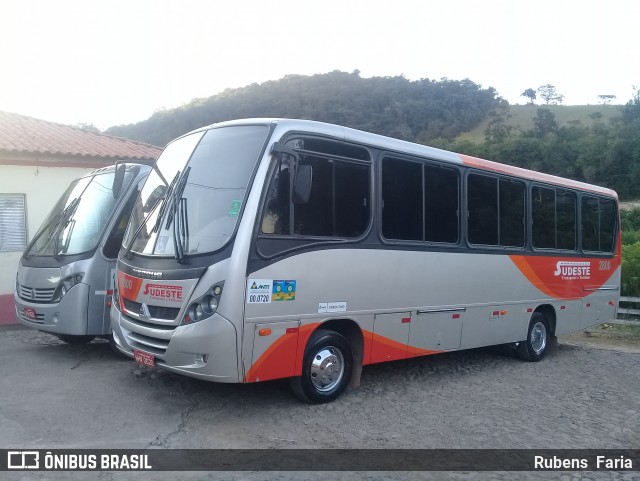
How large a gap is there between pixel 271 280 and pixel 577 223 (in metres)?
8.00

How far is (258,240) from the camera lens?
21.0 feet

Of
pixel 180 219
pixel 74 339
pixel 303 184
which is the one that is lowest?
pixel 74 339

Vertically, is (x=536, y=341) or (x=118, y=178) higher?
(x=118, y=178)

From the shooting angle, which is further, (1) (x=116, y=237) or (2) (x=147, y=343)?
(1) (x=116, y=237)

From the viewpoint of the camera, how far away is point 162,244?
6793 millimetres

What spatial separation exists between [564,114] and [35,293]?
79.9 metres

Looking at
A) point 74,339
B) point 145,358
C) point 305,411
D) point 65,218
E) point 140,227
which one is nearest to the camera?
point 145,358

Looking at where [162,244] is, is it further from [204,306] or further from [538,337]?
[538,337]

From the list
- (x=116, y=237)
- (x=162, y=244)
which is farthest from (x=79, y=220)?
(x=162, y=244)

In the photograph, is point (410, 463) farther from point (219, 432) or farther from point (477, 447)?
point (219, 432)

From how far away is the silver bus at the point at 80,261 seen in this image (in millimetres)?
8844

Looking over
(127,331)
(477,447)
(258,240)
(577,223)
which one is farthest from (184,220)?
(577,223)

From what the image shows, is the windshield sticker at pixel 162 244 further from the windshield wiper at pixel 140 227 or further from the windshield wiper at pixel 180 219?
the windshield wiper at pixel 140 227

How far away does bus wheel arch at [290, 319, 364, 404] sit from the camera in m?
7.01
